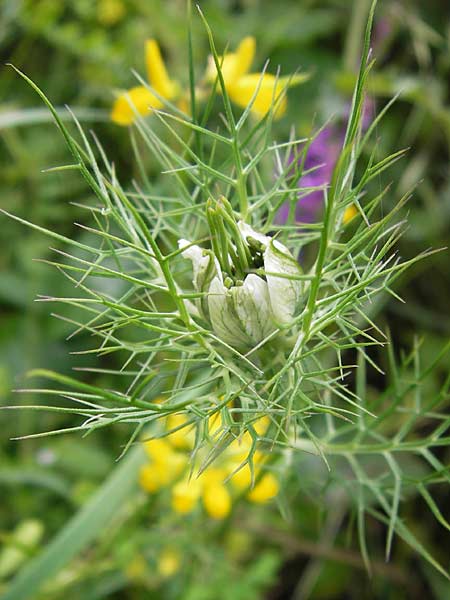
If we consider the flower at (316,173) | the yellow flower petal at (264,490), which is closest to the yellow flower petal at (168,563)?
the yellow flower petal at (264,490)

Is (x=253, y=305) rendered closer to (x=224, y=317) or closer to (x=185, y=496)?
(x=224, y=317)

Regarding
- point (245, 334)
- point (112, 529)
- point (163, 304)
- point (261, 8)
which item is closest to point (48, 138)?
point (163, 304)

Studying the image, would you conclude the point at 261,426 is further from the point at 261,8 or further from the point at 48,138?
the point at 261,8

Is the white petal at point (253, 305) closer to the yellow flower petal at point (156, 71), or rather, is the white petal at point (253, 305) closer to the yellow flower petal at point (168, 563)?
the yellow flower petal at point (156, 71)

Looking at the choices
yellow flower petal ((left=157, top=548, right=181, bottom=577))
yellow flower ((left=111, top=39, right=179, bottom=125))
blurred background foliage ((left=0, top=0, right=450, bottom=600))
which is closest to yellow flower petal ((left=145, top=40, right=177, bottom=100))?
yellow flower ((left=111, top=39, right=179, bottom=125))

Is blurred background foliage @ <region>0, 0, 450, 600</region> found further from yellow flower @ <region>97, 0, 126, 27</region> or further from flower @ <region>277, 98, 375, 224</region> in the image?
flower @ <region>277, 98, 375, 224</region>

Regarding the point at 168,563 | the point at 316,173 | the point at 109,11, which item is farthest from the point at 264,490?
the point at 109,11
